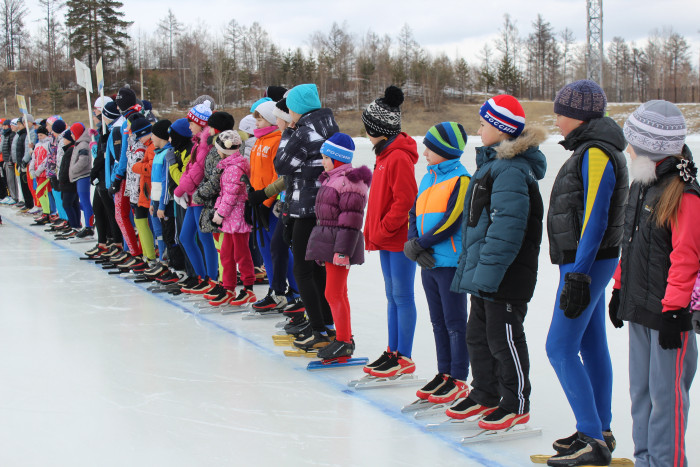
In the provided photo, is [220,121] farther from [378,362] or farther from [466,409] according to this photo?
[466,409]

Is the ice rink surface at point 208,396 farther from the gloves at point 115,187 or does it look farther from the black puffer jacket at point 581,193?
the gloves at point 115,187

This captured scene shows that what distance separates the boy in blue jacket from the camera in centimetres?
374

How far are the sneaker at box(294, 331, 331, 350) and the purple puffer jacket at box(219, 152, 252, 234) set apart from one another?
145 cm

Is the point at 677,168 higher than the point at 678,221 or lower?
higher

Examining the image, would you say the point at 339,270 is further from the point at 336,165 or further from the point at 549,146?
the point at 549,146

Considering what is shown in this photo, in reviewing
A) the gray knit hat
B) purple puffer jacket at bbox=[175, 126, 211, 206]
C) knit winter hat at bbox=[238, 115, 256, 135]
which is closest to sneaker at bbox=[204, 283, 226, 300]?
purple puffer jacket at bbox=[175, 126, 211, 206]

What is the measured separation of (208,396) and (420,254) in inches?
57.5

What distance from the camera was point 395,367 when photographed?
13.9ft

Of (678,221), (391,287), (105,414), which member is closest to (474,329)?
(391,287)

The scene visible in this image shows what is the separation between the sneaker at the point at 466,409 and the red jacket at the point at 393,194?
3.26ft

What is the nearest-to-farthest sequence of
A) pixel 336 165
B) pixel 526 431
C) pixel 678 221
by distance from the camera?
pixel 678 221
pixel 526 431
pixel 336 165

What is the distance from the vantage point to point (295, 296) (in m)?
6.05

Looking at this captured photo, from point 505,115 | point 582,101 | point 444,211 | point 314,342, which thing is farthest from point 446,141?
point 314,342

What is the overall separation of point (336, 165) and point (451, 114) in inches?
1756
